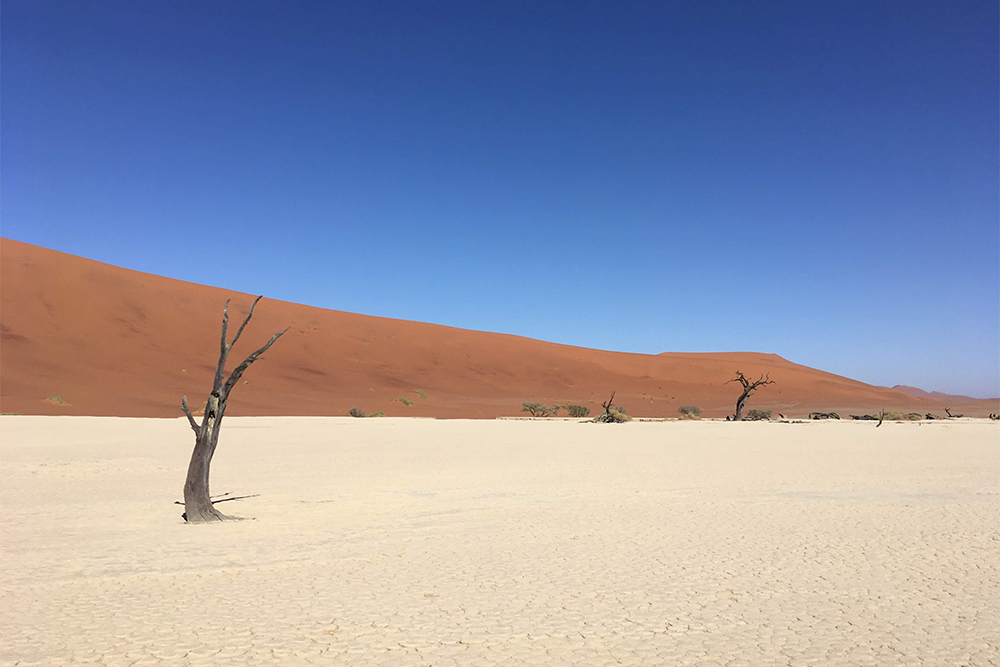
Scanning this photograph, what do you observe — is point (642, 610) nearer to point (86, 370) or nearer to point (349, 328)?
point (86, 370)

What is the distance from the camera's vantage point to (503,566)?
708 centimetres

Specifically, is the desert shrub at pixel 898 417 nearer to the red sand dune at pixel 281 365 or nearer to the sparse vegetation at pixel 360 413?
the red sand dune at pixel 281 365

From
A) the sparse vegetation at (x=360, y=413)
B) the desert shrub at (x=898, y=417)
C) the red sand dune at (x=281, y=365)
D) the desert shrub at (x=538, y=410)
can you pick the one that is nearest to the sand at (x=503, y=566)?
the sparse vegetation at (x=360, y=413)

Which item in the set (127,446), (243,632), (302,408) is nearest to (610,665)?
(243,632)

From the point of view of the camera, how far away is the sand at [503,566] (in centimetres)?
493

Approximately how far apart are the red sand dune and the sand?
2417cm

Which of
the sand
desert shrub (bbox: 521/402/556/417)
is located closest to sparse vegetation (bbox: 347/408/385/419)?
desert shrub (bbox: 521/402/556/417)

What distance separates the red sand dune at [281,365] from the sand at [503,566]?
79.3 feet

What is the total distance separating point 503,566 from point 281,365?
161 ft

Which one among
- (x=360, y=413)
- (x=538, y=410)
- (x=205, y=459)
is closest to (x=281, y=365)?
(x=360, y=413)

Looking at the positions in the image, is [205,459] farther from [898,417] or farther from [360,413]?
[898,417]

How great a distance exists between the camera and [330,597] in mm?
6004

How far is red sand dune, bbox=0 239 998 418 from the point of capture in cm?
3803

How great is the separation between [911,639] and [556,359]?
7482cm
